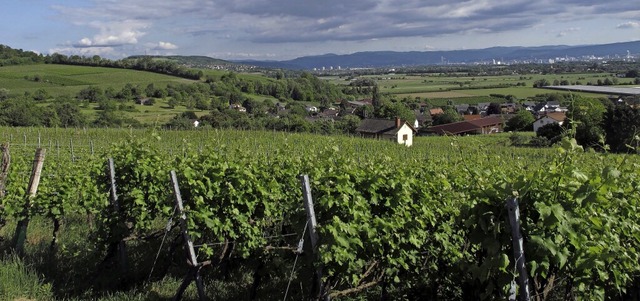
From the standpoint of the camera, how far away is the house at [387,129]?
1747 inches

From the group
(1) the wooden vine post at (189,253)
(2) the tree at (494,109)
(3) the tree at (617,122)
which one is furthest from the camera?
(2) the tree at (494,109)

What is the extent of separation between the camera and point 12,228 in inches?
332

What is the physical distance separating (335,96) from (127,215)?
9681 cm

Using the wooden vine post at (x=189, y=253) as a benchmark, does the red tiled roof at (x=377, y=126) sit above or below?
below

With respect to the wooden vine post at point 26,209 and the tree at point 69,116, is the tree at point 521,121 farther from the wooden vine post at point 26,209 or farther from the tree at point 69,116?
the wooden vine post at point 26,209

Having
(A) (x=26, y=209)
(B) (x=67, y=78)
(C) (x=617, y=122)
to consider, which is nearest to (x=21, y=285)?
(A) (x=26, y=209)

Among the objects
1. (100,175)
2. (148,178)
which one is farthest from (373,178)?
(100,175)

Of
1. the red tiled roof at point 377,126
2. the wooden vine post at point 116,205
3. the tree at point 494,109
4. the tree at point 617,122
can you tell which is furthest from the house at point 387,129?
the tree at point 494,109

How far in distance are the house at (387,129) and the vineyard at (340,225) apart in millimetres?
36238

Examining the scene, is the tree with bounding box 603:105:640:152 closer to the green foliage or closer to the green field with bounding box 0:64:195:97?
the green foliage

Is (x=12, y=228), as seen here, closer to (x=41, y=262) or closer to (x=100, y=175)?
(x=41, y=262)

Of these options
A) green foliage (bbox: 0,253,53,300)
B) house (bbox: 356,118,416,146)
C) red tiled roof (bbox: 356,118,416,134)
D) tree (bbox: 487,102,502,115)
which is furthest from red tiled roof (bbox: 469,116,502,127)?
green foliage (bbox: 0,253,53,300)

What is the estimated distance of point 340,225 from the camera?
4195 mm

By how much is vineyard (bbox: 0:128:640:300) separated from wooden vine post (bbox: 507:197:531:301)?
62mm
